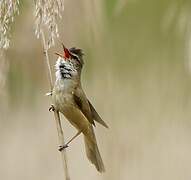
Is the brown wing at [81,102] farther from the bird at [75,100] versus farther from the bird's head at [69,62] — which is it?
the bird's head at [69,62]

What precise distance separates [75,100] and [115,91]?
172 millimetres

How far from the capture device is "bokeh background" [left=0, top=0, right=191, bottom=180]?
8.40ft

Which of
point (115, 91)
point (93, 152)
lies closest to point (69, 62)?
point (115, 91)

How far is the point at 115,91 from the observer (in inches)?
107

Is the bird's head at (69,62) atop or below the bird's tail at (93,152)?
atop

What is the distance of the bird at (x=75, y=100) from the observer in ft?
8.63

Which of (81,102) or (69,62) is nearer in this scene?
(69,62)

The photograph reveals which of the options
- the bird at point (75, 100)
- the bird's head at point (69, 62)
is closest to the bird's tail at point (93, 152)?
the bird at point (75, 100)

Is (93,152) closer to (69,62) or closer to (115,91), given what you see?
(115,91)

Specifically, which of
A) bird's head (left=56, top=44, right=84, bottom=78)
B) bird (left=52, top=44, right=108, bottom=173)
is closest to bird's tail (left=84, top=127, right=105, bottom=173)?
bird (left=52, top=44, right=108, bottom=173)

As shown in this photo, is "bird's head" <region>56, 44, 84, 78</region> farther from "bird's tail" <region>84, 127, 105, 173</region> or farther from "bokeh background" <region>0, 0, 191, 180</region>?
"bird's tail" <region>84, 127, 105, 173</region>

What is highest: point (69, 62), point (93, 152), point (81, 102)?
point (69, 62)

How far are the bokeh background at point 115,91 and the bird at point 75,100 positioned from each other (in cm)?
5

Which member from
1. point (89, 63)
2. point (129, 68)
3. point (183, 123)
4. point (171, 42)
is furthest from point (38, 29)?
point (129, 68)
